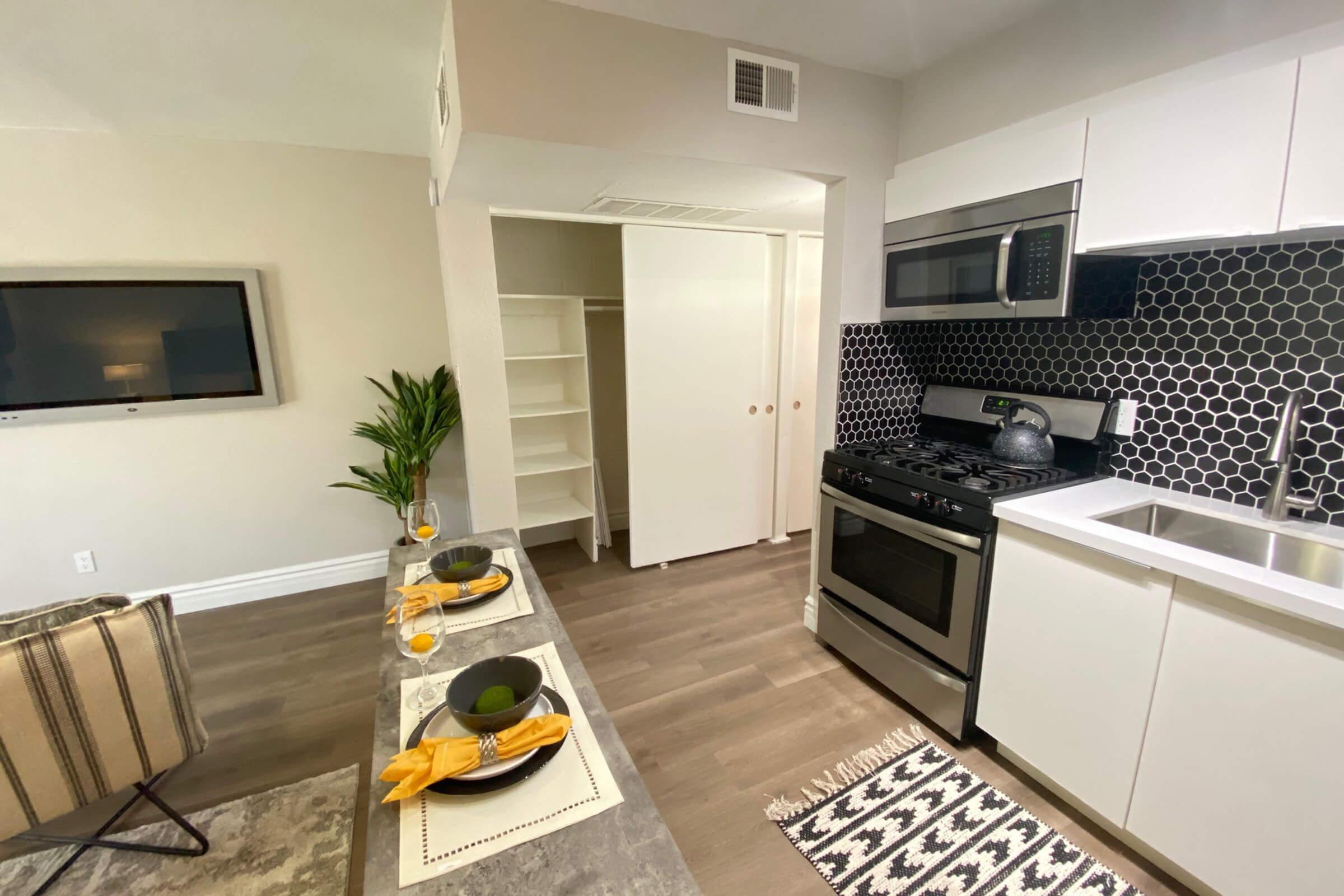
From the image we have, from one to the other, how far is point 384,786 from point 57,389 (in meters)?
3.15

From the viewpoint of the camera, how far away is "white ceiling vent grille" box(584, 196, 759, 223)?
2.50 m

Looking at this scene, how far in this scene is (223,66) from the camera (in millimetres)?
1933

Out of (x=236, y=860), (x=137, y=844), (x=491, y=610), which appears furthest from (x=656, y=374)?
(x=137, y=844)

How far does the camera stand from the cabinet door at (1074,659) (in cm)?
143

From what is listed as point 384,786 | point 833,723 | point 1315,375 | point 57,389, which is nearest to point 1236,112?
point 1315,375

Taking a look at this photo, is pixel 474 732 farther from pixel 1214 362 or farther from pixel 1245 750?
pixel 1214 362

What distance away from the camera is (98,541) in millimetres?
2820

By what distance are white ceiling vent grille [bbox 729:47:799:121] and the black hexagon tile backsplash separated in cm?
88

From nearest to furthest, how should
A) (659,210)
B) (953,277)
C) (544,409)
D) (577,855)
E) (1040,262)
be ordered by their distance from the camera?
Result: 1. (577,855)
2. (1040,262)
3. (953,277)
4. (659,210)
5. (544,409)

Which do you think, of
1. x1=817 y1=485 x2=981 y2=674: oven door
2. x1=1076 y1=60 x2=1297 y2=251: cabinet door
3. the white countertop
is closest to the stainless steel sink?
the white countertop

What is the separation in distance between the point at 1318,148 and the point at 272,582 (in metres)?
4.43

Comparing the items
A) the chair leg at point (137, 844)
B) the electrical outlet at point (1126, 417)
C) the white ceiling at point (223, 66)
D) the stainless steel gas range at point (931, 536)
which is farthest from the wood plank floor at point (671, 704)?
the white ceiling at point (223, 66)

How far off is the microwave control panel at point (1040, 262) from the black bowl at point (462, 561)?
1.85 metres

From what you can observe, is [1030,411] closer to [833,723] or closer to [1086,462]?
[1086,462]
